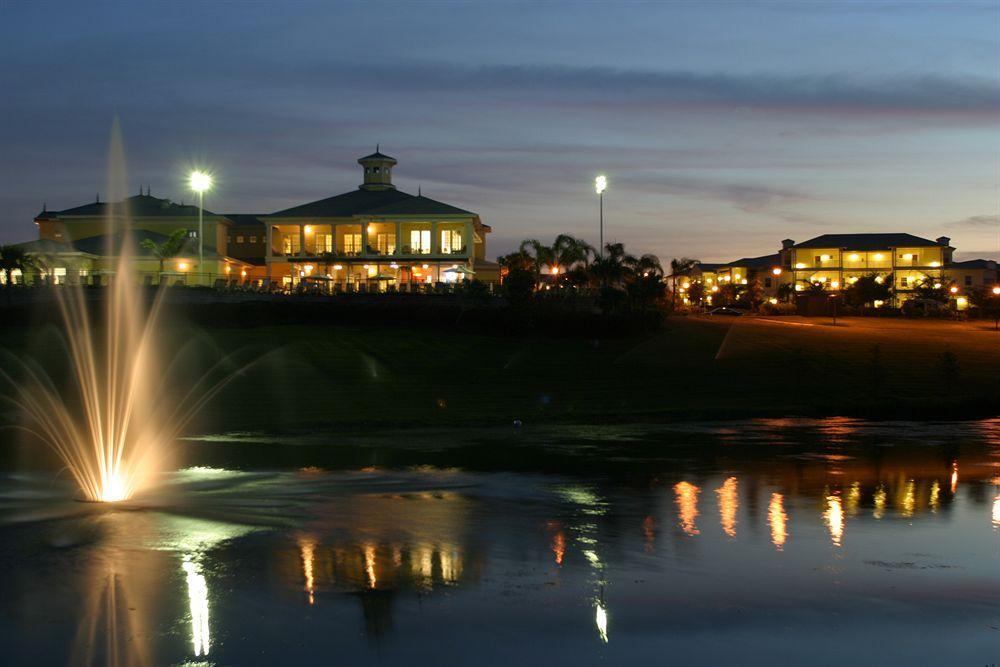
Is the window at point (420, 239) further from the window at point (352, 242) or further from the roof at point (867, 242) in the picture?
the roof at point (867, 242)

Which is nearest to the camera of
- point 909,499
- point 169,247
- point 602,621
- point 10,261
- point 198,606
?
point 602,621

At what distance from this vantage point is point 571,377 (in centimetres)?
4816

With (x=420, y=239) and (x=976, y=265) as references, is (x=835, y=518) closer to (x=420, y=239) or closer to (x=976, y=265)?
(x=420, y=239)

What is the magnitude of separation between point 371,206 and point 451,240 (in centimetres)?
839

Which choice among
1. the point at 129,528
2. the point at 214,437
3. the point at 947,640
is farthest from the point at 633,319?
the point at 947,640

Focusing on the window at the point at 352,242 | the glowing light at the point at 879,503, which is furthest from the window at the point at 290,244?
the glowing light at the point at 879,503

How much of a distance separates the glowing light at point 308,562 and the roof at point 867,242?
154076 millimetres

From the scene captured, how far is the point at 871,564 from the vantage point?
49.6ft

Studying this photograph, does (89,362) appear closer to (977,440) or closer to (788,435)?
(788,435)

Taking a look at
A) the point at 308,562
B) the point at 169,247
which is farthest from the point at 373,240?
the point at 308,562

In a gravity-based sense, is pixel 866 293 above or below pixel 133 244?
below

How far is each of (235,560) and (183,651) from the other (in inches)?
159

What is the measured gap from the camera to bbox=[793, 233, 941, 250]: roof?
158 meters

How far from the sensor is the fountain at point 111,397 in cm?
2483
